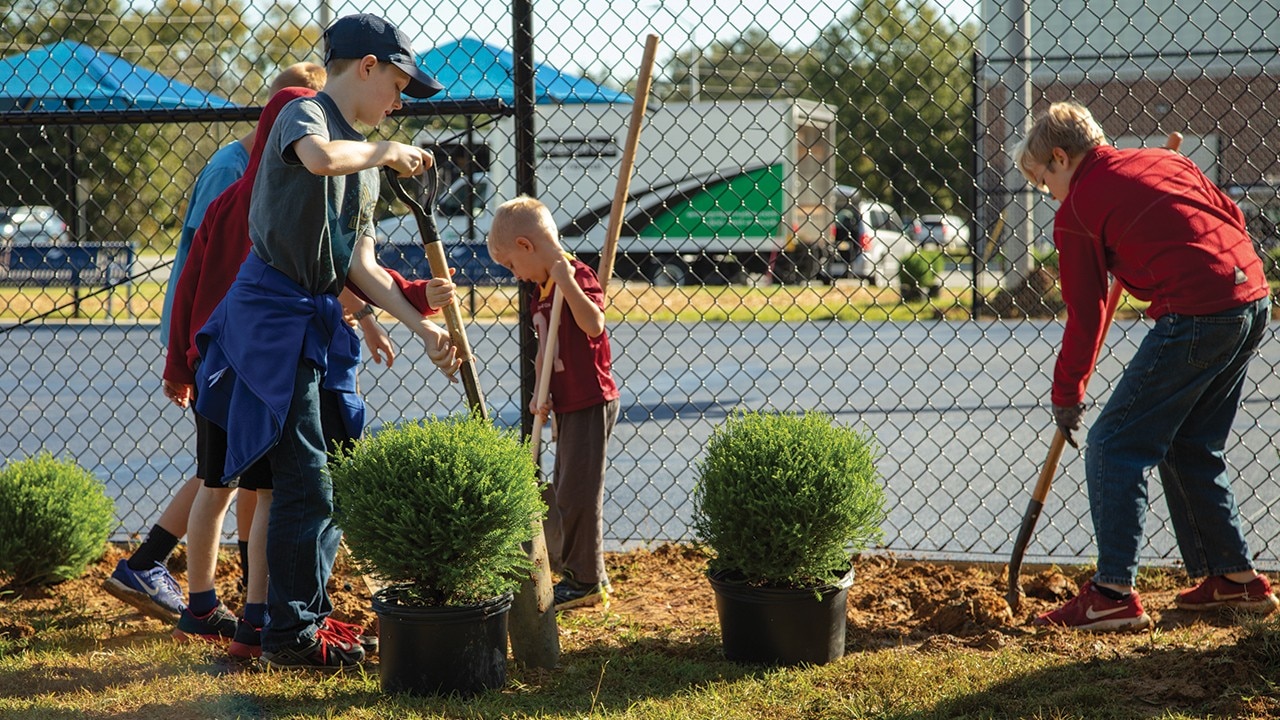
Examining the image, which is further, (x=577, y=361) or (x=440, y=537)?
(x=577, y=361)

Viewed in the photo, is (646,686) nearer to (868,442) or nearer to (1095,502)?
(868,442)

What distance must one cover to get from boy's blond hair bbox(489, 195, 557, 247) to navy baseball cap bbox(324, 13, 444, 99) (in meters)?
0.67

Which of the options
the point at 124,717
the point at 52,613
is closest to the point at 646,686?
the point at 124,717

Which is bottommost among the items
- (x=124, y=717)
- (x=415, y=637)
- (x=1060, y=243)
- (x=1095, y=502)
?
(x=124, y=717)

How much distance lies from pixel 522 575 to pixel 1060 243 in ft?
6.28

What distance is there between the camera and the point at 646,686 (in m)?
3.30

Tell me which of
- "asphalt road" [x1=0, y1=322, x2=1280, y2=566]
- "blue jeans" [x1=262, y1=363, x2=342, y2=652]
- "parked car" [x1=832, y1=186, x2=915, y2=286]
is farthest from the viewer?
"parked car" [x1=832, y1=186, x2=915, y2=286]

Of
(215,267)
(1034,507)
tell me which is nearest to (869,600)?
(1034,507)

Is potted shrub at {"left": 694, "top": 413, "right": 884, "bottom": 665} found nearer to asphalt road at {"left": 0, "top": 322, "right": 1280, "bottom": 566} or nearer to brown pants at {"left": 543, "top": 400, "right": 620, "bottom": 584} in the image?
brown pants at {"left": 543, "top": 400, "right": 620, "bottom": 584}

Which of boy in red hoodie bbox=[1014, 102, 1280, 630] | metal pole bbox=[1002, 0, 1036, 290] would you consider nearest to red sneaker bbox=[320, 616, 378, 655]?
boy in red hoodie bbox=[1014, 102, 1280, 630]

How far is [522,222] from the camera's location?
3.77 metres

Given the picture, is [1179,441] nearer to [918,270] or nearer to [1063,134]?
[1063,134]

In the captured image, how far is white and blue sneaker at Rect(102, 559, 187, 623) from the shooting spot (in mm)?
3982

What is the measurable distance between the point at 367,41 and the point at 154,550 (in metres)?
2.02
